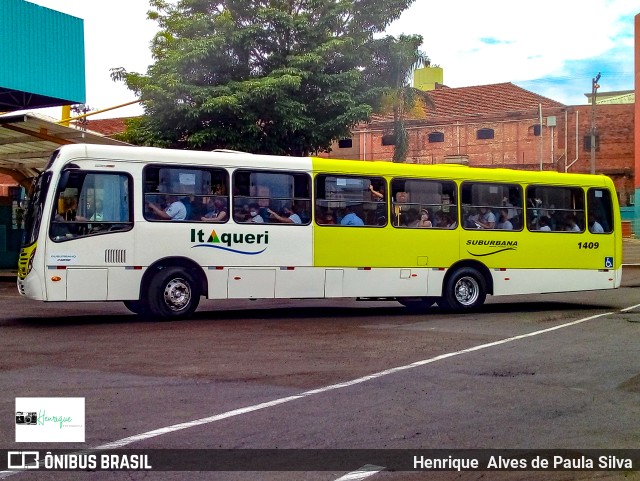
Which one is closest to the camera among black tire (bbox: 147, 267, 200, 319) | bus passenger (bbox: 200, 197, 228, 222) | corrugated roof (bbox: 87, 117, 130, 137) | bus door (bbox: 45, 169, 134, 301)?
bus door (bbox: 45, 169, 134, 301)

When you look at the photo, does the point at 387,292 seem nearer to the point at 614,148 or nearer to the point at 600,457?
the point at 600,457

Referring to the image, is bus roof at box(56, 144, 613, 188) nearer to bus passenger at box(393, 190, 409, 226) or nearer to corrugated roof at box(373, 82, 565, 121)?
bus passenger at box(393, 190, 409, 226)

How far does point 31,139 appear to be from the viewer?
2467 cm

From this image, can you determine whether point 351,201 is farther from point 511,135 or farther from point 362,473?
point 511,135

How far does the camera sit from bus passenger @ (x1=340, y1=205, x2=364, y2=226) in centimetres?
1559

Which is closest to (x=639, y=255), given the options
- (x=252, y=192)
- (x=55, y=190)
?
(x=252, y=192)

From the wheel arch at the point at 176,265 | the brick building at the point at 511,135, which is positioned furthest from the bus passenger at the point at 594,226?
the brick building at the point at 511,135

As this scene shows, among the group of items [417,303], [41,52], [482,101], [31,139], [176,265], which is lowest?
[417,303]

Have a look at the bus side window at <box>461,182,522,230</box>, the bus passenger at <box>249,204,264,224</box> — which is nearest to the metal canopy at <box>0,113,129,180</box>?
the bus passenger at <box>249,204,264,224</box>

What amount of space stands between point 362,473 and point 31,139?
71.4ft

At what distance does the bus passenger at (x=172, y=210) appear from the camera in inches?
551

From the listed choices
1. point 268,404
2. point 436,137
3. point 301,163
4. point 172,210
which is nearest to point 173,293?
point 172,210

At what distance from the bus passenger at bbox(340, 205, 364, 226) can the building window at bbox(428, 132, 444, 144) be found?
41735 millimetres

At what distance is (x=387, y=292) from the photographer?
51.9ft
